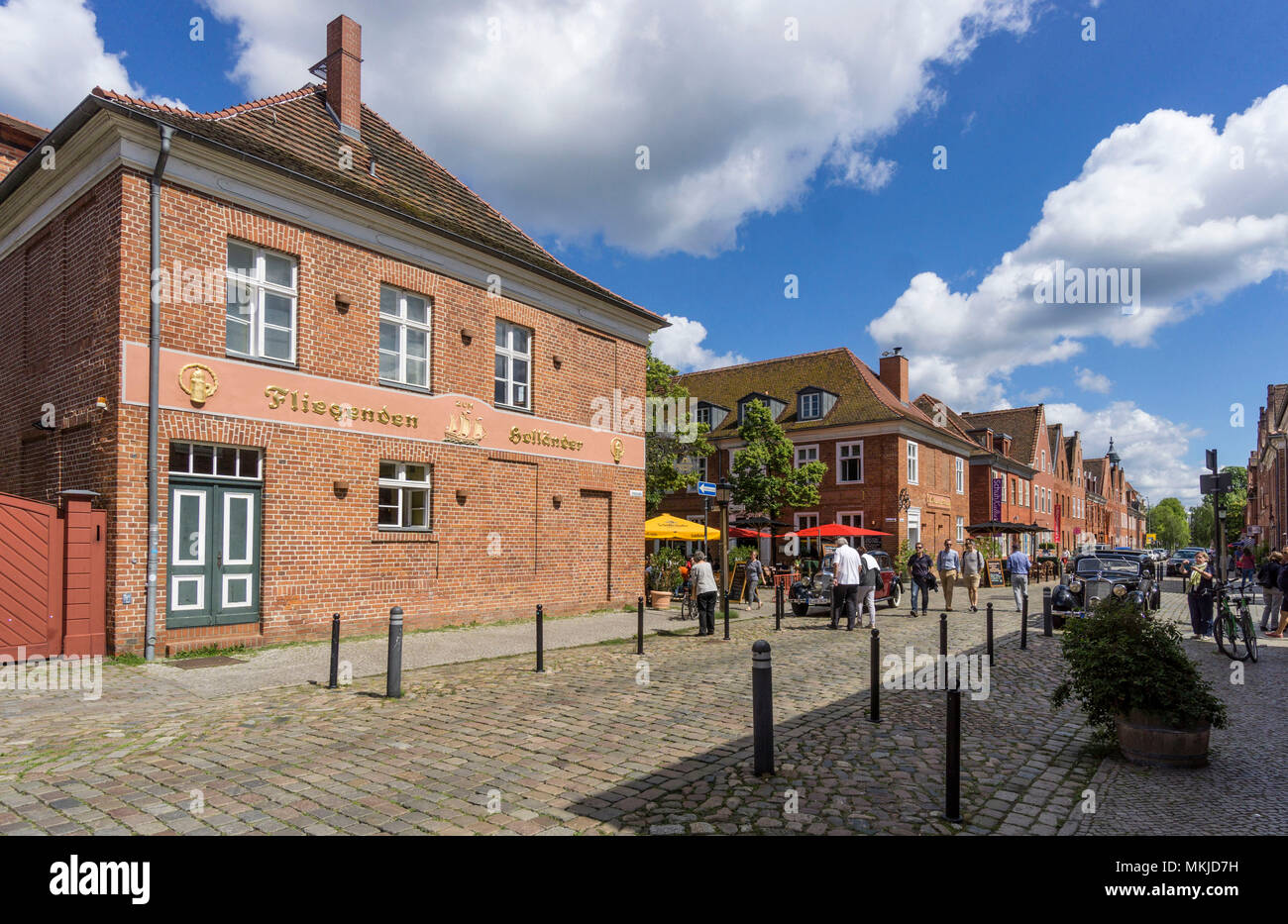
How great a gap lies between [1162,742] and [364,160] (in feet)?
54.6

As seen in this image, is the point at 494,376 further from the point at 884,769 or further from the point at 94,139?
the point at 884,769

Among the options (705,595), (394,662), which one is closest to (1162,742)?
(394,662)

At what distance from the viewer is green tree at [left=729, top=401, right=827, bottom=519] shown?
104 feet

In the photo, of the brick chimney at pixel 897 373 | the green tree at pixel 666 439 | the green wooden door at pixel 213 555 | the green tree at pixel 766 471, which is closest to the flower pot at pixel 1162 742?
the green wooden door at pixel 213 555

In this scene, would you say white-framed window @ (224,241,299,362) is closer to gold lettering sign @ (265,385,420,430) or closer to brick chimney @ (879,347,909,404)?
gold lettering sign @ (265,385,420,430)

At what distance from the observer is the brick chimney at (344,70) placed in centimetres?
1641

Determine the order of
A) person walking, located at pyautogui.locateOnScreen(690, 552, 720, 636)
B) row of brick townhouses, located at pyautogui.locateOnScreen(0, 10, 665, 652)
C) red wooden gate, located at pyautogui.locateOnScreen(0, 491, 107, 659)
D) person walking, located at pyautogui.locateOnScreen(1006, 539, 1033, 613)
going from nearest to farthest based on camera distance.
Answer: red wooden gate, located at pyautogui.locateOnScreen(0, 491, 107, 659) < row of brick townhouses, located at pyautogui.locateOnScreen(0, 10, 665, 652) < person walking, located at pyautogui.locateOnScreen(690, 552, 720, 636) < person walking, located at pyautogui.locateOnScreen(1006, 539, 1033, 613)

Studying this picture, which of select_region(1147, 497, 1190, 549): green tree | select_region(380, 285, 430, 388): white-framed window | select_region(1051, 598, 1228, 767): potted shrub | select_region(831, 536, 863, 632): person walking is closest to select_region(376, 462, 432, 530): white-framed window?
select_region(380, 285, 430, 388): white-framed window

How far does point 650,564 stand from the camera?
2405cm

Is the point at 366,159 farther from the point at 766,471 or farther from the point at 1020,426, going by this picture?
the point at 1020,426

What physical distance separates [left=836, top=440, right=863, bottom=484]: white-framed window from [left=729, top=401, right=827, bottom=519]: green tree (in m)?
2.86

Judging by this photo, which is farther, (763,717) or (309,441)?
(309,441)

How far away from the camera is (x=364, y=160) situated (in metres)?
16.3

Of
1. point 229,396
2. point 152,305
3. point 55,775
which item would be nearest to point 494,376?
point 229,396
